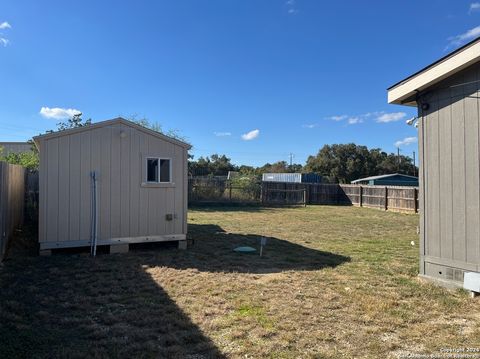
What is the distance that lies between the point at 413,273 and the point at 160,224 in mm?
4772

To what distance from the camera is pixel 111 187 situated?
7.47m

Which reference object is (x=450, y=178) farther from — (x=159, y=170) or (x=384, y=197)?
(x=384, y=197)

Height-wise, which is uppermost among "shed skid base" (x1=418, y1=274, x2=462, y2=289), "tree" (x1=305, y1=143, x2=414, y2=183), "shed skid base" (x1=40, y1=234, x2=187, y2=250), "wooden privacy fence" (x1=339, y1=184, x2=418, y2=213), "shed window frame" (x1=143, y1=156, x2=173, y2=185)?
"tree" (x1=305, y1=143, x2=414, y2=183)

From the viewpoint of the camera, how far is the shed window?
7852 millimetres

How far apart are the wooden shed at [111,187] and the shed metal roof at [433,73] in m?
4.29

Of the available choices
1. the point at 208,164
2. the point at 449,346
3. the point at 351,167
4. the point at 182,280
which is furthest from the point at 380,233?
the point at 208,164

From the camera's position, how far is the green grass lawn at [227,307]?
3369 millimetres

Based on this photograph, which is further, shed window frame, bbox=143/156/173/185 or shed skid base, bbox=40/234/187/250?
shed window frame, bbox=143/156/173/185

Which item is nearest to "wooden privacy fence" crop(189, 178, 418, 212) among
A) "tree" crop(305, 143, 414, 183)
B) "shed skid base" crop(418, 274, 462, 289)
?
"shed skid base" crop(418, 274, 462, 289)

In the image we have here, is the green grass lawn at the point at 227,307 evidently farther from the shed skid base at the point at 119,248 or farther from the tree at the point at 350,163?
the tree at the point at 350,163

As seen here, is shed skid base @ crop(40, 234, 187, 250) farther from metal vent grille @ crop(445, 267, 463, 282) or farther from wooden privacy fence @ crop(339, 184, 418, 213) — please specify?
wooden privacy fence @ crop(339, 184, 418, 213)

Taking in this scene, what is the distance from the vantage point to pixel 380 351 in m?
3.29

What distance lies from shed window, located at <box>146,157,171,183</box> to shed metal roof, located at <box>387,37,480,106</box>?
14.5 ft

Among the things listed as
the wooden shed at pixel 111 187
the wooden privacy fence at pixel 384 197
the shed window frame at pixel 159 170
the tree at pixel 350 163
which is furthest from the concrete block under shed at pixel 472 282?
the tree at pixel 350 163
